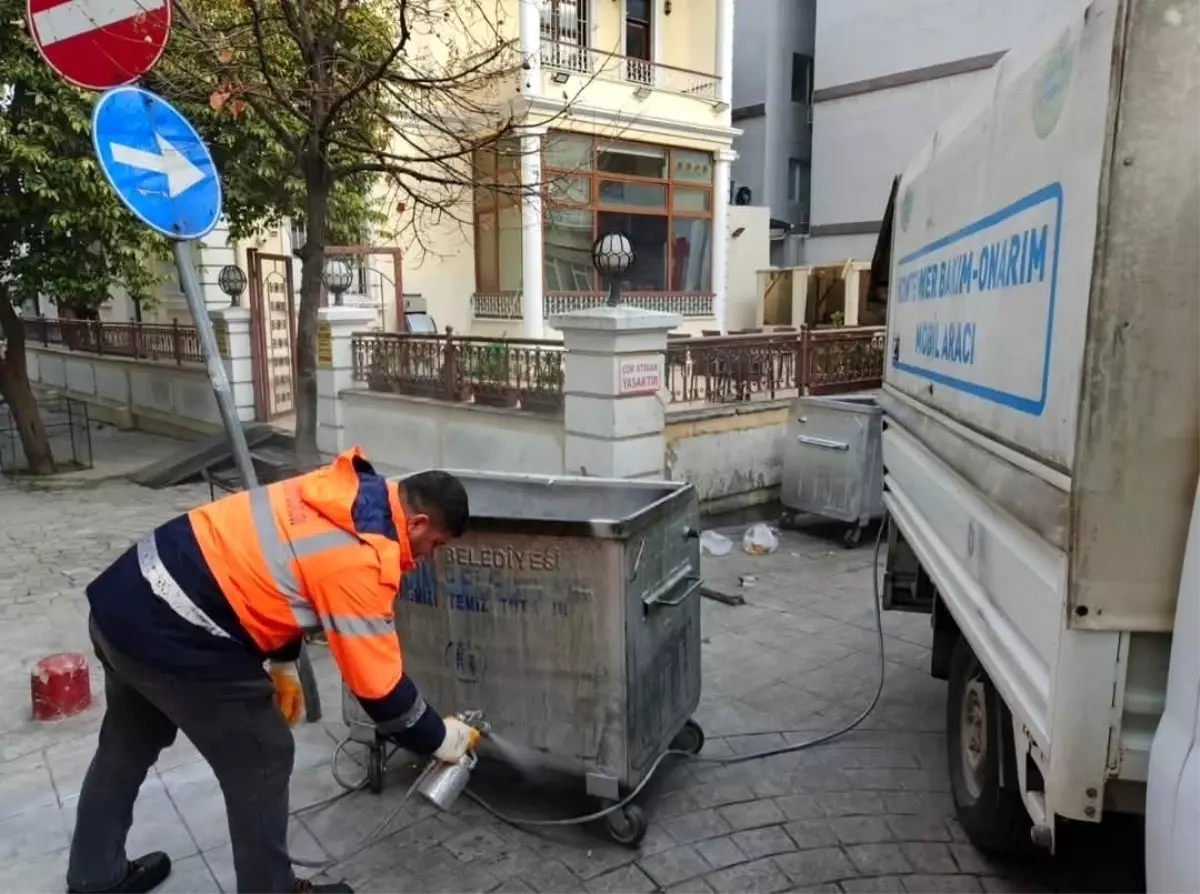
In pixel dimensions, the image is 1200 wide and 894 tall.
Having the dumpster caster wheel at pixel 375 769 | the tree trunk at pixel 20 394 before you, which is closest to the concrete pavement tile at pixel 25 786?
the dumpster caster wheel at pixel 375 769

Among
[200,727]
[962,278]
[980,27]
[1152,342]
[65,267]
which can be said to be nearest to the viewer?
[1152,342]

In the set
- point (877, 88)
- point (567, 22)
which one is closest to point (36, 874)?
point (567, 22)

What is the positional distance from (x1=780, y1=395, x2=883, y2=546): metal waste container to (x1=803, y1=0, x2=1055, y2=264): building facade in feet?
45.0

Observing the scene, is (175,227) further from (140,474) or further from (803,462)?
(140,474)

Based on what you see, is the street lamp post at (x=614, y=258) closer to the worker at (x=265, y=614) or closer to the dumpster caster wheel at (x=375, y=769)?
the dumpster caster wheel at (x=375, y=769)

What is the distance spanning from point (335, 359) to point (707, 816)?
25.2 feet

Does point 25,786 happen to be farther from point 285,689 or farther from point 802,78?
point 802,78

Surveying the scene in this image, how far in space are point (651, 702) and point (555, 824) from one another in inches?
22.6

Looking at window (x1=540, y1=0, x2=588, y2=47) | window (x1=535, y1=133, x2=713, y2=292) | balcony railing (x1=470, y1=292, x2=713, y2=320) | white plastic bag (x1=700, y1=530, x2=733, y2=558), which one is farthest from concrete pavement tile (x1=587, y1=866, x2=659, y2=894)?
window (x1=540, y1=0, x2=588, y2=47)

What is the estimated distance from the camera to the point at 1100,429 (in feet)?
6.14

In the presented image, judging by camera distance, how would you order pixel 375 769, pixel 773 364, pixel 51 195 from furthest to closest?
pixel 51 195, pixel 773 364, pixel 375 769

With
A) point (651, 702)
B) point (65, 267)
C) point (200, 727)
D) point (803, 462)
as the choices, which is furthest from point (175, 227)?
point (65, 267)

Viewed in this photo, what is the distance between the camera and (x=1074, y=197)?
6.61 ft

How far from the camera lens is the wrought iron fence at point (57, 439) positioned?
11.8 meters
